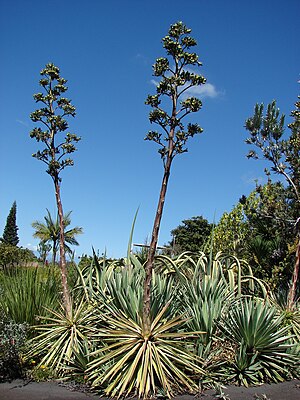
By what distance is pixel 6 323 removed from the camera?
5.66m

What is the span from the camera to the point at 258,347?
17.8ft

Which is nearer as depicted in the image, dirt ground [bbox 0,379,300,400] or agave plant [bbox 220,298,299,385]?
dirt ground [bbox 0,379,300,400]

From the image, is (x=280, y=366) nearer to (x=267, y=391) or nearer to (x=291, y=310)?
(x=267, y=391)

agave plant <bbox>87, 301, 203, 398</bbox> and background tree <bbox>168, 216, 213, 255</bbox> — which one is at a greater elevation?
background tree <bbox>168, 216, 213, 255</bbox>

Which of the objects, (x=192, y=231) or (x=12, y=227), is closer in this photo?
(x=192, y=231)

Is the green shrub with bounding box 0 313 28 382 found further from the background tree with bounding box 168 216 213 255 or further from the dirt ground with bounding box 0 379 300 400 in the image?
the background tree with bounding box 168 216 213 255

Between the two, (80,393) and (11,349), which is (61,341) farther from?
(80,393)

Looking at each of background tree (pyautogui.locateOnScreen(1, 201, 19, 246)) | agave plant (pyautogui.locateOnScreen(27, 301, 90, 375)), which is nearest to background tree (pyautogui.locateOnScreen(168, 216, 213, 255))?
background tree (pyautogui.locateOnScreen(1, 201, 19, 246))

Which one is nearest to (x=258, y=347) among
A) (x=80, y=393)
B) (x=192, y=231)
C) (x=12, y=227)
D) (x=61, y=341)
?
(x=80, y=393)

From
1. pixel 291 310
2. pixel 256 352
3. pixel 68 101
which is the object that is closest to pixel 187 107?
pixel 68 101

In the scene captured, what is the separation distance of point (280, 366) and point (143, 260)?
2.96 metres

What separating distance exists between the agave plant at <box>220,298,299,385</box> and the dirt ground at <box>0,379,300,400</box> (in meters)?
0.22

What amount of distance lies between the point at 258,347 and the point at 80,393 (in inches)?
89.7

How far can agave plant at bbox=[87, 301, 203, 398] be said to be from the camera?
4625 millimetres
